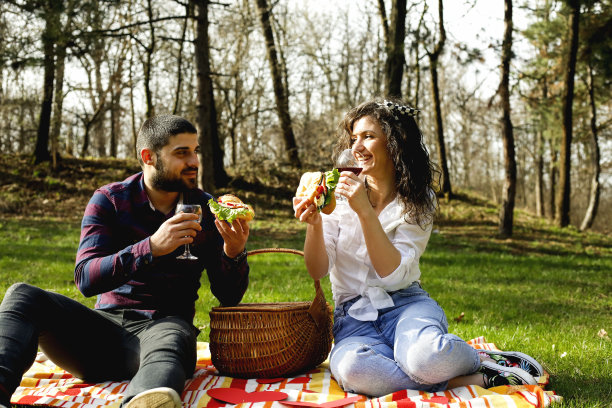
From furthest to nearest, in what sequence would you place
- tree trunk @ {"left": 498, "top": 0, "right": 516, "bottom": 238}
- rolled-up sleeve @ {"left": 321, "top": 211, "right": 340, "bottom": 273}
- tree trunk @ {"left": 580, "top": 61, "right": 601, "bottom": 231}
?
tree trunk @ {"left": 580, "top": 61, "right": 601, "bottom": 231} → tree trunk @ {"left": 498, "top": 0, "right": 516, "bottom": 238} → rolled-up sleeve @ {"left": 321, "top": 211, "right": 340, "bottom": 273}

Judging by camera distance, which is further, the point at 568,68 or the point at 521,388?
the point at 568,68

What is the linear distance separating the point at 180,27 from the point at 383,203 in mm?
18979

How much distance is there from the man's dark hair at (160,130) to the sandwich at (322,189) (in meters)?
0.86

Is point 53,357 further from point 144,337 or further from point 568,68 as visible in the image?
point 568,68

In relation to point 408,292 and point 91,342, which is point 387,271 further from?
point 91,342

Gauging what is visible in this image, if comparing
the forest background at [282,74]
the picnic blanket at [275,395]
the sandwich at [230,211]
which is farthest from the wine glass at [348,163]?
the forest background at [282,74]

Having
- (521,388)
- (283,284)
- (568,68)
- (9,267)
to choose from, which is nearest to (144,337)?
(521,388)

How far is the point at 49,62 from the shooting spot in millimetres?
11289

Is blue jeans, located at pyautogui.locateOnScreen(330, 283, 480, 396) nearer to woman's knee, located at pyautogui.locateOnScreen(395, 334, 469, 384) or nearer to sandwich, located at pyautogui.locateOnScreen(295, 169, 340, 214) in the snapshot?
woman's knee, located at pyautogui.locateOnScreen(395, 334, 469, 384)

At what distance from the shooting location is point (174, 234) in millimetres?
3018

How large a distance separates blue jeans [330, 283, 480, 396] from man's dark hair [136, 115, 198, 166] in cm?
170

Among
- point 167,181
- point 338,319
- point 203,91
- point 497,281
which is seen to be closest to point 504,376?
point 338,319


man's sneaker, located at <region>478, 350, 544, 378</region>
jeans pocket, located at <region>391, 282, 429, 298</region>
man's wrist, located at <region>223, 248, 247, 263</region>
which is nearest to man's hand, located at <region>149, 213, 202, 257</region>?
man's wrist, located at <region>223, 248, 247, 263</region>

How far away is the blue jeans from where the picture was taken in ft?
10.1
